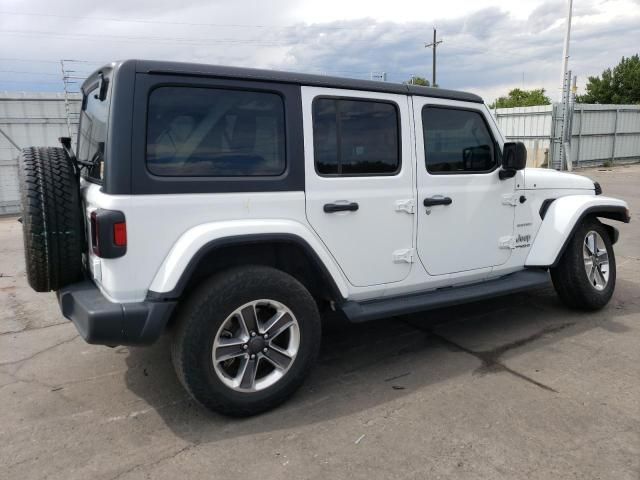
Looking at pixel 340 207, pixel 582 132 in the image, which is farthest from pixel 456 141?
pixel 582 132

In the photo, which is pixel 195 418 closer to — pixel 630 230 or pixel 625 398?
pixel 625 398

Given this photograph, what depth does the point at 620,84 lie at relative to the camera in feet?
120

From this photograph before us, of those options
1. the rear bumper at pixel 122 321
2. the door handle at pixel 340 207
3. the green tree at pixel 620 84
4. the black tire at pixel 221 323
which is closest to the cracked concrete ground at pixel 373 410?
the black tire at pixel 221 323

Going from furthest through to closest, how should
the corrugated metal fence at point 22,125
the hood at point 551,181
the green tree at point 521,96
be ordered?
the green tree at point 521,96 → the corrugated metal fence at point 22,125 → the hood at point 551,181

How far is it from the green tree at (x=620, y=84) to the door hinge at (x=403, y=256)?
3951 centimetres

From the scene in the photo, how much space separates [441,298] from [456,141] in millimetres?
1180

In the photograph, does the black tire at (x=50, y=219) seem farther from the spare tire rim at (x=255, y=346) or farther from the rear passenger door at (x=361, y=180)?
the rear passenger door at (x=361, y=180)

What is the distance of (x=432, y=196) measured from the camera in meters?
3.74

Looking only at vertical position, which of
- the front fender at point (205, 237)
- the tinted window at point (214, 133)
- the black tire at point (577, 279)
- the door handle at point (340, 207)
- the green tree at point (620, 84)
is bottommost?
the black tire at point (577, 279)

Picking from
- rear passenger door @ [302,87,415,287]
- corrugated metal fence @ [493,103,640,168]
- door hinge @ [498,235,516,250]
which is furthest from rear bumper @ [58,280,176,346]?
corrugated metal fence @ [493,103,640,168]

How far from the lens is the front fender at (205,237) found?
2.76m

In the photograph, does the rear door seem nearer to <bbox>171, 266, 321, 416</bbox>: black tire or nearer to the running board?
the running board

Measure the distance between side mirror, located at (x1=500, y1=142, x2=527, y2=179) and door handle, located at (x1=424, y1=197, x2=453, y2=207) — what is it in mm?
639

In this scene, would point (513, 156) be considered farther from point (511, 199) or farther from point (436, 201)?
point (436, 201)
